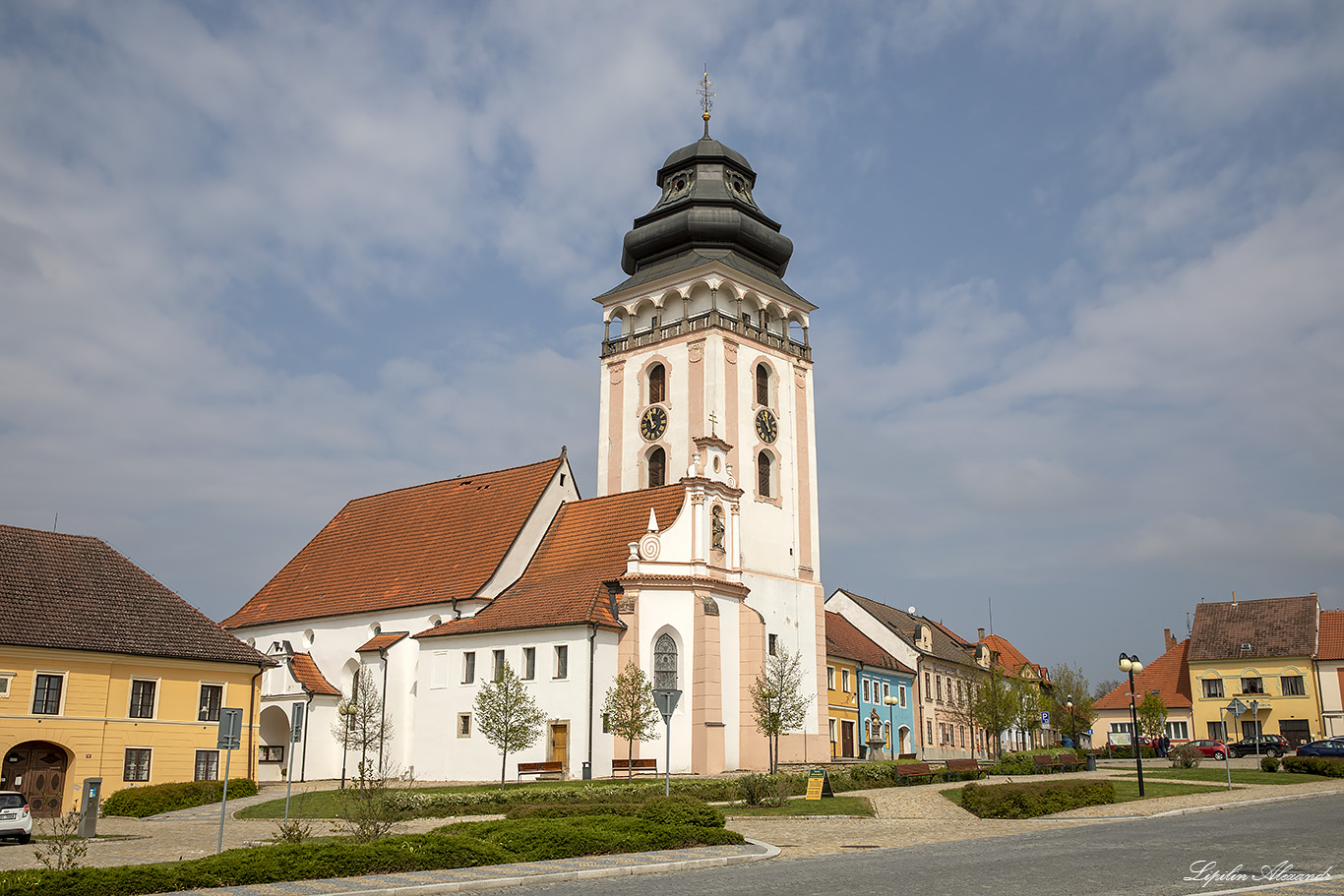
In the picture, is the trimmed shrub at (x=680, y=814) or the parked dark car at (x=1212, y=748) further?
the parked dark car at (x=1212, y=748)

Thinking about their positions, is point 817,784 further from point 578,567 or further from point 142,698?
point 142,698

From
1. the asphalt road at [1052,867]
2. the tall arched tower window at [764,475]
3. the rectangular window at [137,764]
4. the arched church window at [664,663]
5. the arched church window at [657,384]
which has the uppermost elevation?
the arched church window at [657,384]

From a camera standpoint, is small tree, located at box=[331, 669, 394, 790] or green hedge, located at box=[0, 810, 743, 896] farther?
small tree, located at box=[331, 669, 394, 790]

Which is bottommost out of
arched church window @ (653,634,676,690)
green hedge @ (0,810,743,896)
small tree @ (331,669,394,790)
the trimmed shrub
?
green hedge @ (0,810,743,896)

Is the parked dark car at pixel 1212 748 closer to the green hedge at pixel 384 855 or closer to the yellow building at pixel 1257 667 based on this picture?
the yellow building at pixel 1257 667

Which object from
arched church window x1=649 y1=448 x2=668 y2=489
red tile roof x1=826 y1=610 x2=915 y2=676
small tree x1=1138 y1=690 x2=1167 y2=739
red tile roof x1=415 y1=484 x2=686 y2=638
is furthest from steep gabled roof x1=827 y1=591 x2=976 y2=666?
red tile roof x1=415 y1=484 x2=686 y2=638

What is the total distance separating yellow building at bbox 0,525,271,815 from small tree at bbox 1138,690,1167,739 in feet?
181

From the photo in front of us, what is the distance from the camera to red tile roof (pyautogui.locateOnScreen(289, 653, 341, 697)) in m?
48.7

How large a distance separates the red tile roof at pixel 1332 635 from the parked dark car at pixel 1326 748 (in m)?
26.0

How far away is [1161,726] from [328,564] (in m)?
53.5

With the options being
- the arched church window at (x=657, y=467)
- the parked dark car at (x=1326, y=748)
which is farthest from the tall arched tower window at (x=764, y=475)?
the parked dark car at (x=1326, y=748)

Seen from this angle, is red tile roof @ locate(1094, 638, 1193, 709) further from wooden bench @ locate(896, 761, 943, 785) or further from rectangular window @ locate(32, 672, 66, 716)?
rectangular window @ locate(32, 672, 66, 716)

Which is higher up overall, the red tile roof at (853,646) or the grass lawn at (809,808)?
the red tile roof at (853,646)

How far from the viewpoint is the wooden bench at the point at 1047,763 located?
133 feet
